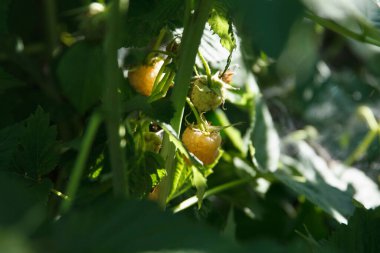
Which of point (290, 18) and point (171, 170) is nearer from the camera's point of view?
point (290, 18)

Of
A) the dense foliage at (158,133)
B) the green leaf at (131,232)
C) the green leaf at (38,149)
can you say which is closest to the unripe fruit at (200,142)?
the dense foliage at (158,133)

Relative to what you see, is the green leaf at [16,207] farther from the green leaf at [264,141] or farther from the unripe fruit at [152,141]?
the green leaf at [264,141]

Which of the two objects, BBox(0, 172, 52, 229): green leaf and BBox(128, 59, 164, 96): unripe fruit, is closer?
BBox(0, 172, 52, 229): green leaf

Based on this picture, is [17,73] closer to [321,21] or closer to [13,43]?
[13,43]

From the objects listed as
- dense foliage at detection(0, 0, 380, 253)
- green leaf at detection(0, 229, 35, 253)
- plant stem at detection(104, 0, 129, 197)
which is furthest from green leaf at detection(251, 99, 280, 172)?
green leaf at detection(0, 229, 35, 253)

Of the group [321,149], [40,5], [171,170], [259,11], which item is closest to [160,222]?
[259,11]

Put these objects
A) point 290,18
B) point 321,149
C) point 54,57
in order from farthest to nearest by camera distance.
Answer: point 321,149, point 54,57, point 290,18

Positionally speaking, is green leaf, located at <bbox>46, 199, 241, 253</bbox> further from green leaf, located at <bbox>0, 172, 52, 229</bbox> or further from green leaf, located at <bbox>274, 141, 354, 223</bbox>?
green leaf, located at <bbox>274, 141, 354, 223</bbox>
